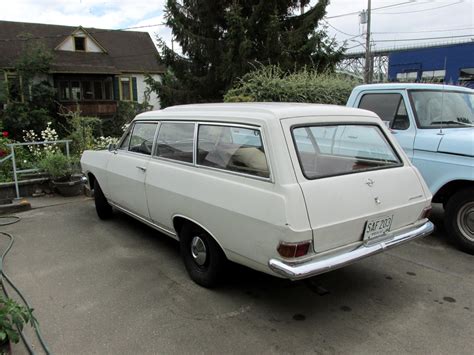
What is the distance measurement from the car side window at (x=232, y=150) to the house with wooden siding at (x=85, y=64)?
23.9 m

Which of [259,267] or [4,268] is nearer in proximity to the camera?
[259,267]

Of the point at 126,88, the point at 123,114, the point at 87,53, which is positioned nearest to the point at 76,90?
the point at 87,53

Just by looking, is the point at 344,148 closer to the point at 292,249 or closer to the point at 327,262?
the point at 327,262

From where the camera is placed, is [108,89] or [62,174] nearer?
[62,174]

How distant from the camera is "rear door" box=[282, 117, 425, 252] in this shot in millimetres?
3023

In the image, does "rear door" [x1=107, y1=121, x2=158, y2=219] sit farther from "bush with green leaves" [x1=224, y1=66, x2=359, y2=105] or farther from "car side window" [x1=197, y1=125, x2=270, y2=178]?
"bush with green leaves" [x1=224, y1=66, x2=359, y2=105]

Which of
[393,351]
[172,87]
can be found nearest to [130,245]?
[393,351]

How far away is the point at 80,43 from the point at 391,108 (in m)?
30.6

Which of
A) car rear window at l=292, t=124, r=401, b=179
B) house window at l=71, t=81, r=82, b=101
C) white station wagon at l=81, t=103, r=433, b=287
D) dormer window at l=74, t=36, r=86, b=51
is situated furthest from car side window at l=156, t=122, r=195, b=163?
dormer window at l=74, t=36, r=86, b=51

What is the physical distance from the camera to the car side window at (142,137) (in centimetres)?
468

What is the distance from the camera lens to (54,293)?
383 centimetres

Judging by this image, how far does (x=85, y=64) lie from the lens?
3000 centimetres

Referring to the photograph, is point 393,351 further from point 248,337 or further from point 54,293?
point 54,293

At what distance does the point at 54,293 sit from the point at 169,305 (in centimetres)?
118
